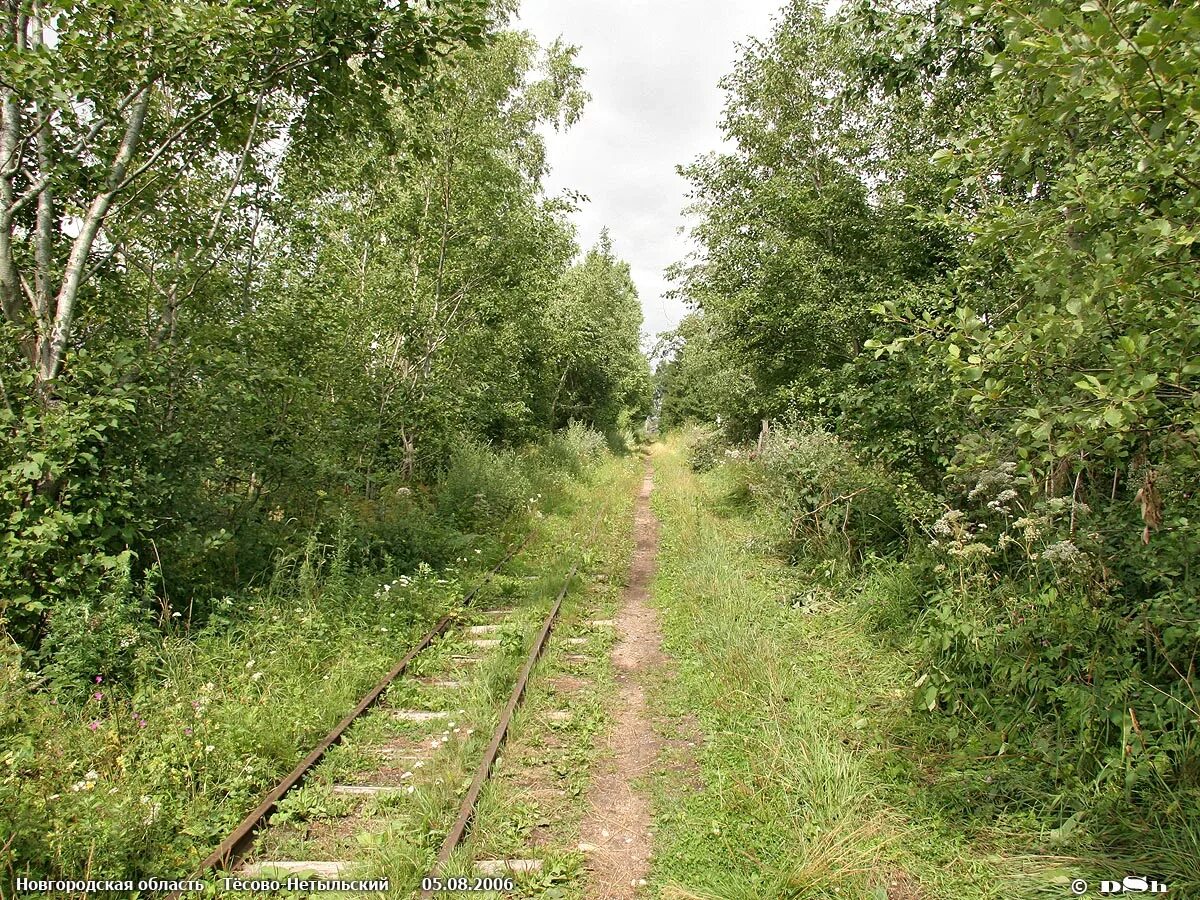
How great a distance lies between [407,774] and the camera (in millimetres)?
4520

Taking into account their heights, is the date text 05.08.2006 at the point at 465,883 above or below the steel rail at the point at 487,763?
below

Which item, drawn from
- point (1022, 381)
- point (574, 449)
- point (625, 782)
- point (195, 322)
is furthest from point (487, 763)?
point (574, 449)

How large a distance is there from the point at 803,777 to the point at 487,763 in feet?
7.60

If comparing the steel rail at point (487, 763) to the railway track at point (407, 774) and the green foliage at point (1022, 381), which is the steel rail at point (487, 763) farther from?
the green foliage at point (1022, 381)

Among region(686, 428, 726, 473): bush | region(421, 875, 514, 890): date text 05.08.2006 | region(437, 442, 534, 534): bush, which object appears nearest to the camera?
region(421, 875, 514, 890): date text 05.08.2006

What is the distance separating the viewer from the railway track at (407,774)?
11.8 ft

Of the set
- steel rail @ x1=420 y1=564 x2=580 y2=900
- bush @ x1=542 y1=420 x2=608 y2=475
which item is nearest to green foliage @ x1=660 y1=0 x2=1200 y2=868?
steel rail @ x1=420 y1=564 x2=580 y2=900

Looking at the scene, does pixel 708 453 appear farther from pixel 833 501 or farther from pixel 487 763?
pixel 487 763

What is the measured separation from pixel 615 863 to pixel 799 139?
12.1 metres

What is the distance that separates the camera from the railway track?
142 inches

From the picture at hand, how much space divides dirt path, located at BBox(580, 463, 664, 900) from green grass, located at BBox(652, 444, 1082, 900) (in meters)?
0.15

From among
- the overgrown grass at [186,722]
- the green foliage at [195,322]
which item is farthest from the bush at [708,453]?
the overgrown grass at [186,722]

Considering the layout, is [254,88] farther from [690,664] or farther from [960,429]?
[960,429]

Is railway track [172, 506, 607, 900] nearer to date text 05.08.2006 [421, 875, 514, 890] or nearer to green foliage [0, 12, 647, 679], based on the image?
date text 05.08.2006 [421, 875, 514, 890]
